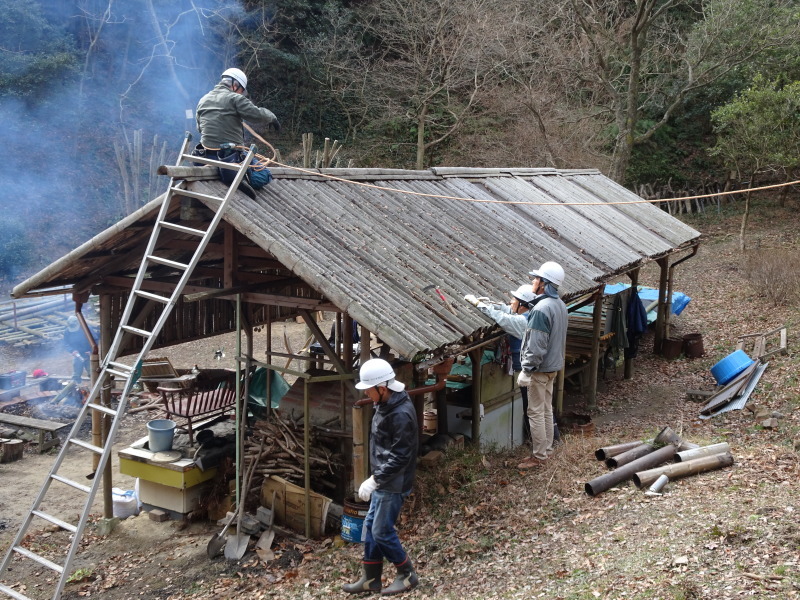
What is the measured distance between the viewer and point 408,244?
8.95 metres

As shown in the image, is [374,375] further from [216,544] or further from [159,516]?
[159,516]

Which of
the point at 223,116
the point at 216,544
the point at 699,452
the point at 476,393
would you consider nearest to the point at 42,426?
the point at 216,544

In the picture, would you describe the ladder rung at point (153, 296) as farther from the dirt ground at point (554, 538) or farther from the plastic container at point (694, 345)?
the plastic container at point (694, 345)

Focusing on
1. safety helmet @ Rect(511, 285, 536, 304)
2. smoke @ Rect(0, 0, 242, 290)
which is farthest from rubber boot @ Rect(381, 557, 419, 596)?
smoke @ Rect(0, 0, 242, 290)

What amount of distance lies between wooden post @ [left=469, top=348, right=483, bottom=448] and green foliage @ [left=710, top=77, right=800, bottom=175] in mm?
18555

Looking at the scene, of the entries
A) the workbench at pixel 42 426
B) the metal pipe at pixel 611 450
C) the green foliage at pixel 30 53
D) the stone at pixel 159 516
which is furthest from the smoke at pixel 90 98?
the metal pipe at pixel 611 450

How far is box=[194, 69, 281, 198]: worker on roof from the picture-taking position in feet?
26.8

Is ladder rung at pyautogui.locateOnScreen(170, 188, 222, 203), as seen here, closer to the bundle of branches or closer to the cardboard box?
the bundle of branches

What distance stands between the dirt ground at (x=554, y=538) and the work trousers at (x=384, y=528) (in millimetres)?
429

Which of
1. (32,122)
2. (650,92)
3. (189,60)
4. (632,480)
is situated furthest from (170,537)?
(650,92)

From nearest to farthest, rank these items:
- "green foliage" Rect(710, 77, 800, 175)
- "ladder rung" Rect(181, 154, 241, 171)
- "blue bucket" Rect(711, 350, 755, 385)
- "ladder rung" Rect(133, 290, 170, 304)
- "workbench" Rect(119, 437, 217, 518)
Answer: "ladder rung" Rect(133, 290, 170, 304) → "ladder rung" Rect(181, 154, 241, 171) → "workbench" Rect(119, 437, 217, 518) → "blue bucket" Rect(711, 350, 755, 385) → "green foliage" Rect(710, 77, 800, 175)

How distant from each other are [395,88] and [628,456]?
22409mm

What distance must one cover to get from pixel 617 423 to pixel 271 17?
25.2m

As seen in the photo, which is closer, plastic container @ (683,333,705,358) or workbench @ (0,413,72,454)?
workbench @ (0,413,72,454)
